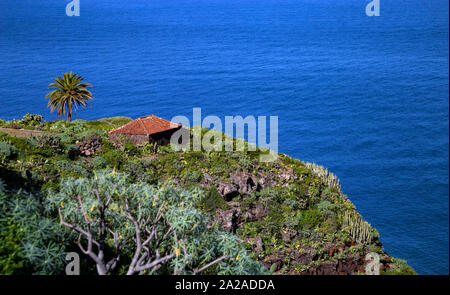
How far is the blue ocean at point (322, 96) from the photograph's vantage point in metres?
80.8

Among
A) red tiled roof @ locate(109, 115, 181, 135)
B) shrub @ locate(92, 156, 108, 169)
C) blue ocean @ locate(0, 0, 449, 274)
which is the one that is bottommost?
shrub @ locate(92, 156, 108, 169)

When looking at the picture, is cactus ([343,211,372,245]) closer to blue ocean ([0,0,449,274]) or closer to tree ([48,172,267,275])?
tree ([48,172,267,275])

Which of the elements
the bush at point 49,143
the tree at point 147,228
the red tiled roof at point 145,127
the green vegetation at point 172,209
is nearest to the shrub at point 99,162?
the green vegetation at point 172,209

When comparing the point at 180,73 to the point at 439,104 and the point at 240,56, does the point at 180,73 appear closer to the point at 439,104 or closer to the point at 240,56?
the point at 240,56

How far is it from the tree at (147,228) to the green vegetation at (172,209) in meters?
0.06

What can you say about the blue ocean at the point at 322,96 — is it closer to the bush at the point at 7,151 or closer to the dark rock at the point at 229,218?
the dark rock at the point at 229,218

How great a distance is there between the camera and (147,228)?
65.7 ft

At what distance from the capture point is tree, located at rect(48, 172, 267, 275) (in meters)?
18.6

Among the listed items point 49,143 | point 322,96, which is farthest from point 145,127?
point 322,96

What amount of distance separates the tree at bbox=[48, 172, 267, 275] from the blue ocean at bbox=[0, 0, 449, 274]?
5038 centimetres

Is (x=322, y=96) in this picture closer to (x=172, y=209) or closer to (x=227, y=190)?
(x=227, y=190)

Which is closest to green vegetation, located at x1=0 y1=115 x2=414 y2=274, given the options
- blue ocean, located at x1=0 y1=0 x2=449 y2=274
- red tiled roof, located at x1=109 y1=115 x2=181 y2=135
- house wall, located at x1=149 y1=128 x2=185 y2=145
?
house wall, located at x1=149 y1=128 x2=185 y2=145
